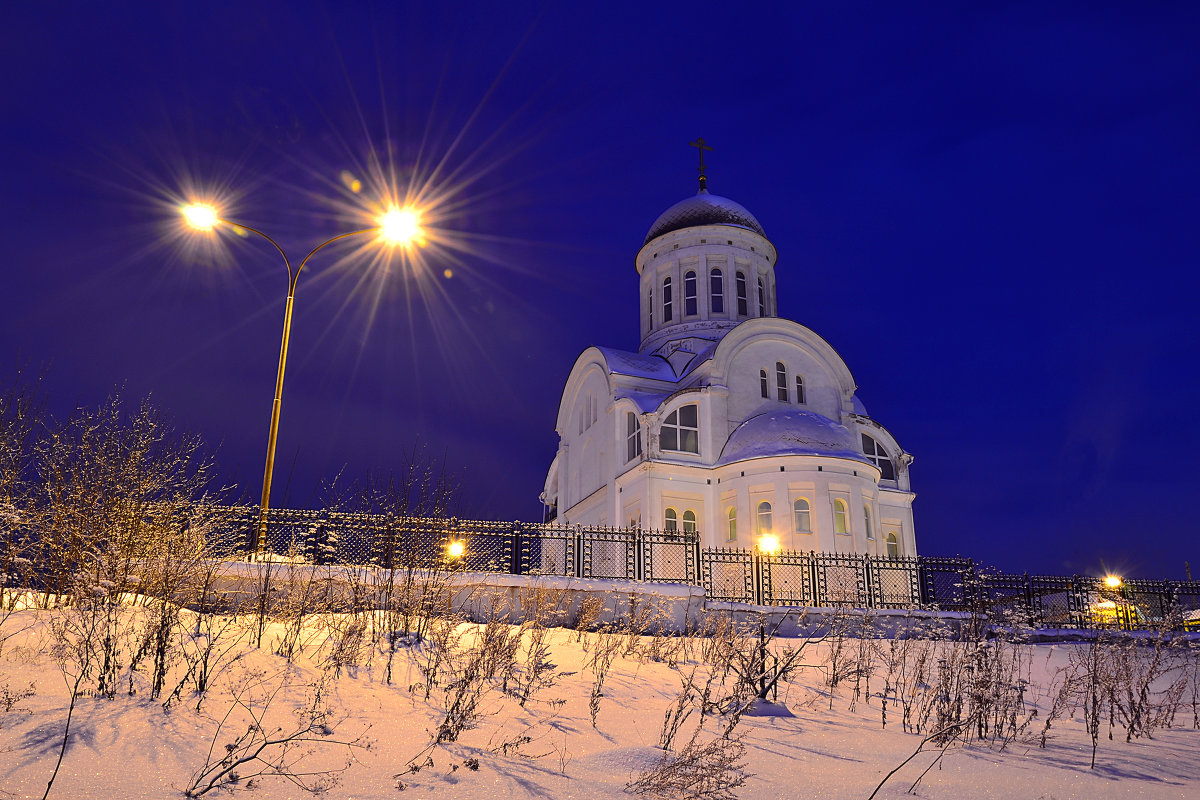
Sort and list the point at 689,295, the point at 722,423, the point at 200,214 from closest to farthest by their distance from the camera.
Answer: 1. the point at 200,214
2. the point at 722,423
3. the point at 689,295

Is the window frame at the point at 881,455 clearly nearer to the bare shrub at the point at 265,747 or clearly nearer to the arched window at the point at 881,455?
the arched window at the point at 881,455

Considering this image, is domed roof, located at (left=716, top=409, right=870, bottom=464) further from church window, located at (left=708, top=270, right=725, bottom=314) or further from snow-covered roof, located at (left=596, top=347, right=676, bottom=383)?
church window, located at (left=708, top=270, right=725, bottom=314)

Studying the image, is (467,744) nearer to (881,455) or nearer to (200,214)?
(200,214)

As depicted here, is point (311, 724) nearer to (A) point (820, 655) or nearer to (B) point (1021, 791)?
(B) point (1021, 791)

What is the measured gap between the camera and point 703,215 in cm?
3375

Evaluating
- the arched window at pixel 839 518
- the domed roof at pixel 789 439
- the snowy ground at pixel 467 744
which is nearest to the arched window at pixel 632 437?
the domed roof at pixel 789 439

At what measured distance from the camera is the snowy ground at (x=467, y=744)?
432cm

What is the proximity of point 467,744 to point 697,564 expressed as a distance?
11.6 meters

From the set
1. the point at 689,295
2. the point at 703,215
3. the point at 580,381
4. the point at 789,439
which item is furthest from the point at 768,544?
the point at 703,215

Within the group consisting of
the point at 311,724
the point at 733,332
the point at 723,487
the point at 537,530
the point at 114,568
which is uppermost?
the point at 733,332

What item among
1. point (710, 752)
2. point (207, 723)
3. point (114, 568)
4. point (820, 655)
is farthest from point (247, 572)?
point (820, 655)

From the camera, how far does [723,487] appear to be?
24531 mm

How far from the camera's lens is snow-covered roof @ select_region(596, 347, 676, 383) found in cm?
2805

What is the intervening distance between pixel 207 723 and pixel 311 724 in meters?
0.65
